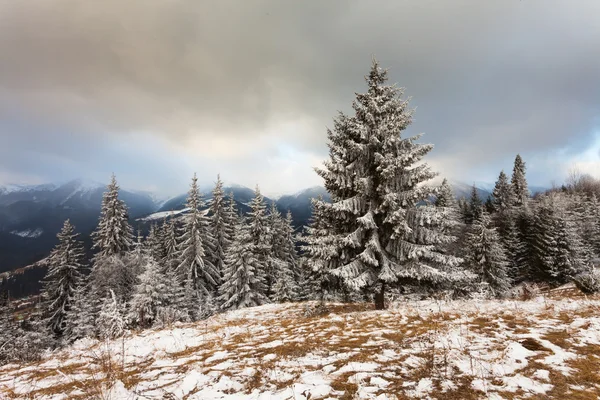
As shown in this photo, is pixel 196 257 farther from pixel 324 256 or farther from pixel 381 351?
pixel 381 351

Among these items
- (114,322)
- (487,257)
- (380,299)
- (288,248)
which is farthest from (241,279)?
(487,257)

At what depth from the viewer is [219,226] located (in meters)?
39.1

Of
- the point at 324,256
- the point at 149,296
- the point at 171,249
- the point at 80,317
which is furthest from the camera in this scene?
the point at 171,249

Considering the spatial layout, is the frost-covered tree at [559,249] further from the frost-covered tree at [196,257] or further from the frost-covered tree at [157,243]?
the frost-covered tree at [157,243]

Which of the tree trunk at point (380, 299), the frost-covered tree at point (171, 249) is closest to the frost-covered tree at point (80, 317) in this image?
the frost-covered tree at point (171, 249)

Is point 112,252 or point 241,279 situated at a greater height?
point 112,252

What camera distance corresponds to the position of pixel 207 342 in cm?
650

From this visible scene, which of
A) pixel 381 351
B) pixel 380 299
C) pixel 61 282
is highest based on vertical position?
pixel 381 351

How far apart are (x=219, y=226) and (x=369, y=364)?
37380 millimetres

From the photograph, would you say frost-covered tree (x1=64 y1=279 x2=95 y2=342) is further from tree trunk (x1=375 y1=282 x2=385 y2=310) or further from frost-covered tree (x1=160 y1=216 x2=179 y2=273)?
tree trunk (x1=375 y1=282 x2=385 y2=310)

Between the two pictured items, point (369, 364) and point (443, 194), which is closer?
point (369, 364)

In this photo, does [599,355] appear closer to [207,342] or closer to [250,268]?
[207,342]

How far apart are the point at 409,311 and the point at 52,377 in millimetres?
8246

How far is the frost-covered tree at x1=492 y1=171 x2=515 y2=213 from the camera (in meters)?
74.8
